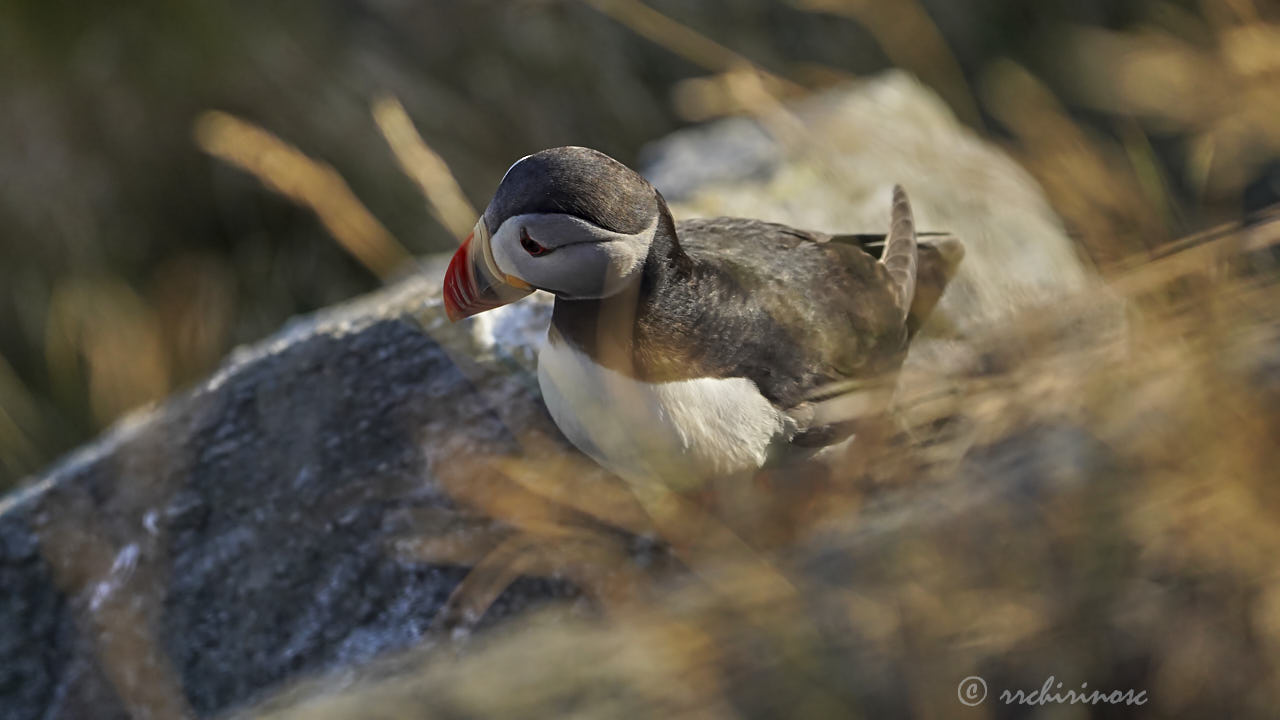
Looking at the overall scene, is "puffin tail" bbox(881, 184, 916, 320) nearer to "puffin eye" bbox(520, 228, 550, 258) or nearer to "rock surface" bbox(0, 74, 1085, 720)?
"rock surface" bbox(0, 74, 1085, 720)

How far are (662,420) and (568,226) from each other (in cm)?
50

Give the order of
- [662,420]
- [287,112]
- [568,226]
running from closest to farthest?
[568,226] → [662,420] → [287,112]

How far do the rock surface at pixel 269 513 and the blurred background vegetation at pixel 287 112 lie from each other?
3.31 feet

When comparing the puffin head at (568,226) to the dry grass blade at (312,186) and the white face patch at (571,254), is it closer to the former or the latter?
the white face patch at (571,254)

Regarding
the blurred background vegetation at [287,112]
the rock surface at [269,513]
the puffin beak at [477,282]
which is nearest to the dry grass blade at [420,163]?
the puffin beak at [477,282]

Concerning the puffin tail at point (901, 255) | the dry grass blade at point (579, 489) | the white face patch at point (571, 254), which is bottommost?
the dry grass blade at point (579, 489)

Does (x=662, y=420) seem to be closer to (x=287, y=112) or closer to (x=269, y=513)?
(x=269, y=513)

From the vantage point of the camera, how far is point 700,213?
146 inches

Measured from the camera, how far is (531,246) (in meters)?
2.20

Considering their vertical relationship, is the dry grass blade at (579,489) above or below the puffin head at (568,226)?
below

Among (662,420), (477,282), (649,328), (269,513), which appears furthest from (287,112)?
(662,420)

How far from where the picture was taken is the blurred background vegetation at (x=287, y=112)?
4.43 m

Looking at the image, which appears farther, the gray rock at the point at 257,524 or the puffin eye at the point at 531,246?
the gray rock at the point at 257,524

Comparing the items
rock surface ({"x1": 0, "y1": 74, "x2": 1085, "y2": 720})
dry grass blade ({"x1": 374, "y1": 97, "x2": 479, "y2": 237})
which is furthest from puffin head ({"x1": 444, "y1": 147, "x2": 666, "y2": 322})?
rock surface ({"x1": 0, "y1": 74, "x2": 1085, "y2": 720})
